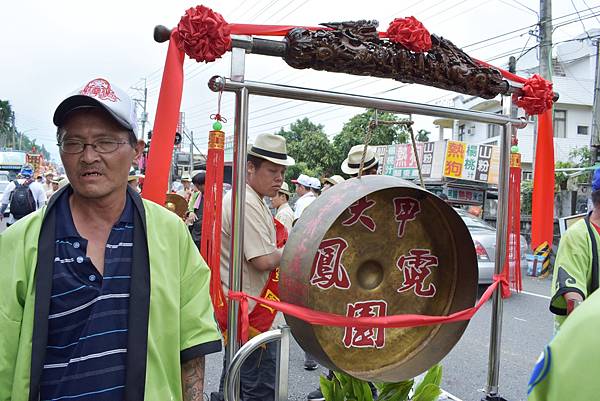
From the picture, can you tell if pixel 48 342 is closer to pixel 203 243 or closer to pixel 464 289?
pixel 203 243

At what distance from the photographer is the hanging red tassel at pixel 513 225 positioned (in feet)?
8.27

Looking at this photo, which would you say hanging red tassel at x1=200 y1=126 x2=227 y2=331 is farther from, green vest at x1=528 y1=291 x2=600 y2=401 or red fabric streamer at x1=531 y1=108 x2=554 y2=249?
red fabric streamer at x1=531 y1=108 x2=554 y2=249

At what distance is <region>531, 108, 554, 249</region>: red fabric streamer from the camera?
2633mm

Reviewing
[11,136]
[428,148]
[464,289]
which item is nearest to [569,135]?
[428,148]

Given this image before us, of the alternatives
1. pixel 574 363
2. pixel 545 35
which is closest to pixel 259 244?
pixel 574 363

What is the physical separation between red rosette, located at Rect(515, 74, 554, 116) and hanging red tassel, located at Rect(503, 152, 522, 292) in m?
0.25

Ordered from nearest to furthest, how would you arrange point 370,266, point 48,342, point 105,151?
1. point 48,342
2. point 105,151
3. point 370,266

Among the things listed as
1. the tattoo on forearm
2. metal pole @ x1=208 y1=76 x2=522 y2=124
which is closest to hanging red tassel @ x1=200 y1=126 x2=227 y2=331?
metal pole @ x1=208 y1=76 x2=522 y2=124

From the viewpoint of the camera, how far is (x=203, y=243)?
200cm

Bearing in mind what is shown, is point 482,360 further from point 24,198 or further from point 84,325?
point 24,198

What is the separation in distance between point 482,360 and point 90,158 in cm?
413

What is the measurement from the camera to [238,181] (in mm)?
1830

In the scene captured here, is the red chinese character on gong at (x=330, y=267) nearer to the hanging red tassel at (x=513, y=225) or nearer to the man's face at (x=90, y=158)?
the man's face at (x=90, y=158)

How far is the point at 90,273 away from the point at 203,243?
0.74 meters
